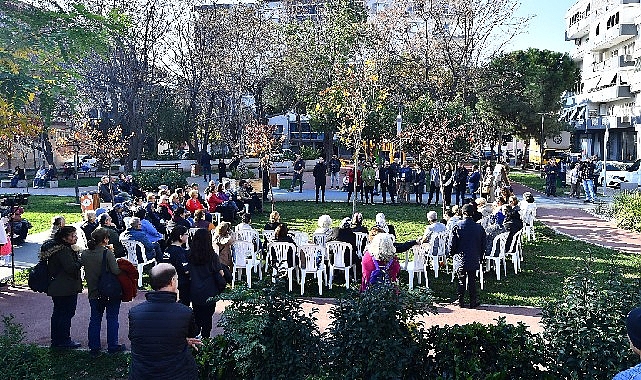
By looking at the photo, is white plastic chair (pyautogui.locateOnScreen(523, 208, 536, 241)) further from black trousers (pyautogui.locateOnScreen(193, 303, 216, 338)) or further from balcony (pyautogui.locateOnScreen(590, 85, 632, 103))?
balcony (pyautogui.locateOnScreen(590, 85, 632, 103))

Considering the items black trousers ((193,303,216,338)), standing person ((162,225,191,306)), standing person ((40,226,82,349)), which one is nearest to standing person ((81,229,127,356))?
standing person ((40,226,82,349))

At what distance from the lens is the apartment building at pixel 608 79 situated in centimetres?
5050

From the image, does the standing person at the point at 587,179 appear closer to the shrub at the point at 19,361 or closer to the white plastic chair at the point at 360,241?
the white plastic chair at the point at 360,241

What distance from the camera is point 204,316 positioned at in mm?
7402

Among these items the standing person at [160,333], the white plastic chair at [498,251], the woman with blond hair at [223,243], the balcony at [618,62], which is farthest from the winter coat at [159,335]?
the balcony at [618,62]

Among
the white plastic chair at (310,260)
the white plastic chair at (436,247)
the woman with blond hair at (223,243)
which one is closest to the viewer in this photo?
the woman with blond hair at (223,243)

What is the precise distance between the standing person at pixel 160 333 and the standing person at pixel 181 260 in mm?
2425

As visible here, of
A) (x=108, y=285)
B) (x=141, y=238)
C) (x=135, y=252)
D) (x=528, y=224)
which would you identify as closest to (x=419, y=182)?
(x=528, y=224)

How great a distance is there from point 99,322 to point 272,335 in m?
3.30

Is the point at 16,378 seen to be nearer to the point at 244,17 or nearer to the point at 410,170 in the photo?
the point at 410,170

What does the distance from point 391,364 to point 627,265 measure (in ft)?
31.2

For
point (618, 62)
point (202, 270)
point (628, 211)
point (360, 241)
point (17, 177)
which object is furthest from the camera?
point (618, 62)

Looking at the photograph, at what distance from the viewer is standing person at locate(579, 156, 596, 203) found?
79.7 ft

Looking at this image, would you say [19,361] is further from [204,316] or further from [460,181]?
[460,181]
